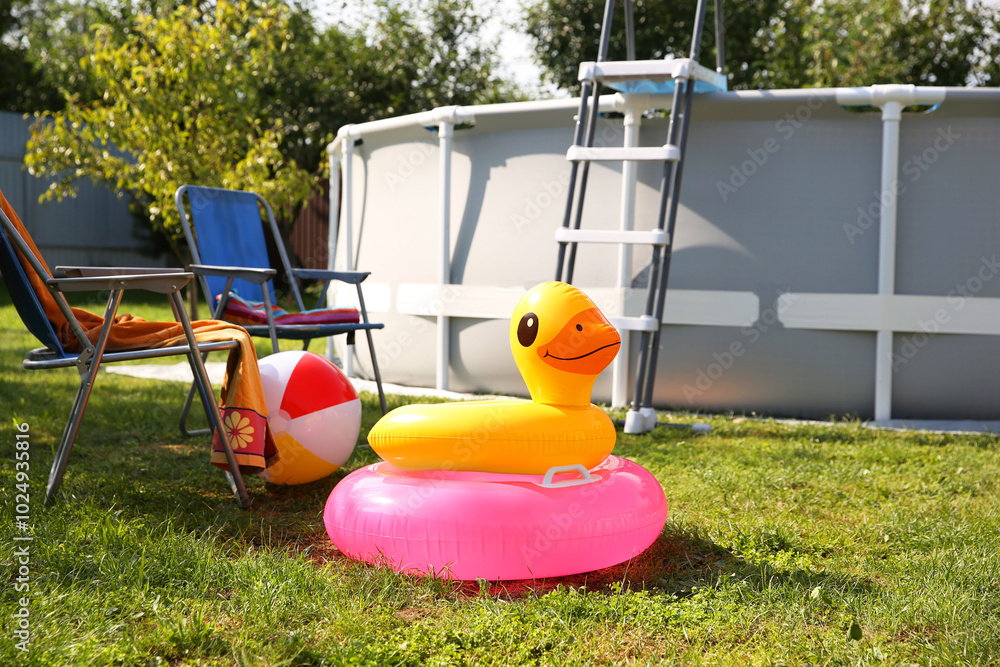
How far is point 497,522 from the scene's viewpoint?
2.06m

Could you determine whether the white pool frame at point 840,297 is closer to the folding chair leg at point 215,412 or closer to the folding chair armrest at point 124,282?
the folding chair leg at point 215,412

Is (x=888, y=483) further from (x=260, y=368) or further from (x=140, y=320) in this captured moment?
(x=140, y=320)

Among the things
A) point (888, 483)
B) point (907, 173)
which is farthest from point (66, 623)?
point (907, 173)

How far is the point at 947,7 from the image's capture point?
40.0ft

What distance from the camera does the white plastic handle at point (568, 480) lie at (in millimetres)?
2162

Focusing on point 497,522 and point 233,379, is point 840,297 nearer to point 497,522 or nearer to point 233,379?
point 497,522

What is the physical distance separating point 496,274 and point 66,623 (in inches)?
146
